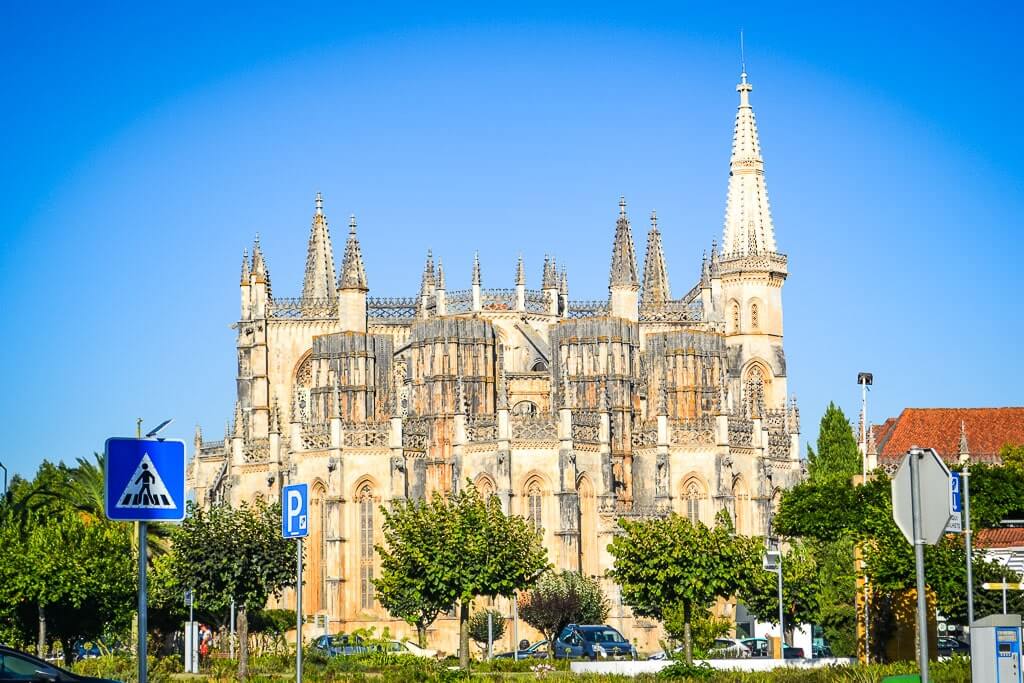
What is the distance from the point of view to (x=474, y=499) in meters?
62.9

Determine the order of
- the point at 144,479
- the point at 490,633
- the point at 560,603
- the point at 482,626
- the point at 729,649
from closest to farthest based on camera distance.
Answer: the point at 144,479 < the point at 490,633 < the point at 729,649 < the point at 560,603 < the point at 482,626

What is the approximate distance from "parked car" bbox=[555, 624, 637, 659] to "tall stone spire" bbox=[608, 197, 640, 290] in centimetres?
2933

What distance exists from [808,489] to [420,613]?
16.7 meters

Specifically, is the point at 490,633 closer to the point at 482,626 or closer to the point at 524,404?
the point at 482,626

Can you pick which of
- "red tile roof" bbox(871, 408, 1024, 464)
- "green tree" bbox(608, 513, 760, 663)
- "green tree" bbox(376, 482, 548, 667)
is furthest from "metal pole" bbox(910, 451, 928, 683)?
"red tile roof" bbox(871, 408, 1024, 464)

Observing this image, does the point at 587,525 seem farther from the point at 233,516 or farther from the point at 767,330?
the point at 233,516

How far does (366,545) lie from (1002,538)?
29862 millimetres

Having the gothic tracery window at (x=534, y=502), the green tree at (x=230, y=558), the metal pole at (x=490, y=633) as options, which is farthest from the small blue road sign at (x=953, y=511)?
the gothic tracery window at (x=534, y=502)

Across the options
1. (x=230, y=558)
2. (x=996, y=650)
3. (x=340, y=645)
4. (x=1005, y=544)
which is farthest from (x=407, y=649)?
(x=996, y=650)

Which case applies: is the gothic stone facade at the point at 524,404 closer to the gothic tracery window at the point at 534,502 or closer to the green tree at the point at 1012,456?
the gothic tracery window at the point at 534,502

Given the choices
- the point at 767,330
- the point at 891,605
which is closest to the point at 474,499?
the point at 891,605

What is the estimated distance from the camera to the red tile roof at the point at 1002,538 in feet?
246

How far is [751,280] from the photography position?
100562 millimetres

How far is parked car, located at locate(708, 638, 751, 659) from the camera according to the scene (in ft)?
212
